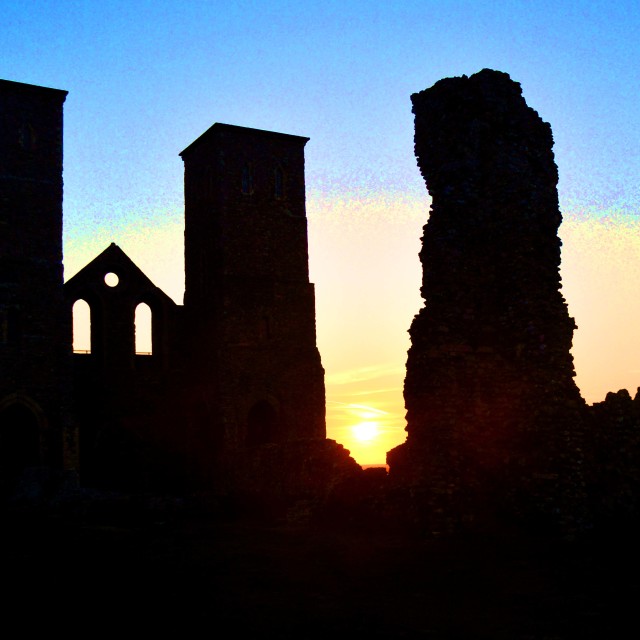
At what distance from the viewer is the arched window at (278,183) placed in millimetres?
31656

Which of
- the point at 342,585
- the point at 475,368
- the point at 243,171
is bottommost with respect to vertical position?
the point at 342,585

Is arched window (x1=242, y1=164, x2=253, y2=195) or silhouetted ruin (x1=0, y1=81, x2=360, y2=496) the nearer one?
silhouetted ruin (x1=0, y1=81, x2=360, y2=496)

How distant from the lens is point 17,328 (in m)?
26.9

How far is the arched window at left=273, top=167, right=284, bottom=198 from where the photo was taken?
1246 inches

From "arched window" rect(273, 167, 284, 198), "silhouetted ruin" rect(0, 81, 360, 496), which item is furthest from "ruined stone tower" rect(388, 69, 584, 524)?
"arched window" rect(273, 167, 284, 198)

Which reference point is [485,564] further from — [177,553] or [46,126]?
[46,126]

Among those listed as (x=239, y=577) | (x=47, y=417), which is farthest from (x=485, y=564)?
(x=47, y=417)

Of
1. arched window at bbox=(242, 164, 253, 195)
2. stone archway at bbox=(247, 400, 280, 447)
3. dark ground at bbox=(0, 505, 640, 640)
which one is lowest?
dark ground at bbox=(0, 505, 640, 640)

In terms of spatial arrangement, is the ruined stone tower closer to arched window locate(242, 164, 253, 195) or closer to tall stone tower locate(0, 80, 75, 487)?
tall stone tower locate(0, 80, 75, 487)

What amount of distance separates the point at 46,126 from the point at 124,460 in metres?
10.0

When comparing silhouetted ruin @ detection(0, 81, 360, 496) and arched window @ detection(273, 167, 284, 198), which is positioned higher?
arched window @ detection(273, 167, 284, 198)

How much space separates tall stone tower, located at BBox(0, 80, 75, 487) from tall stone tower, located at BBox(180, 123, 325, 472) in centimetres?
449

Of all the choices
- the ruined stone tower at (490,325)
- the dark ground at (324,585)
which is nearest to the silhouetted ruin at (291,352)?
the ruined stone tower at (490,325)

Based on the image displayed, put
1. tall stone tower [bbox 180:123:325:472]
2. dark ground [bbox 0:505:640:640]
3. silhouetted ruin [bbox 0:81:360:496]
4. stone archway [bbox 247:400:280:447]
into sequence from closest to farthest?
dark ground [bbox 0:505:640:640] < silhouetted ruin [bbox 0:81:360:496] < tall stone tower [bbox 180:123:325:472] < stone archway [bbox 247:400:280:447]
